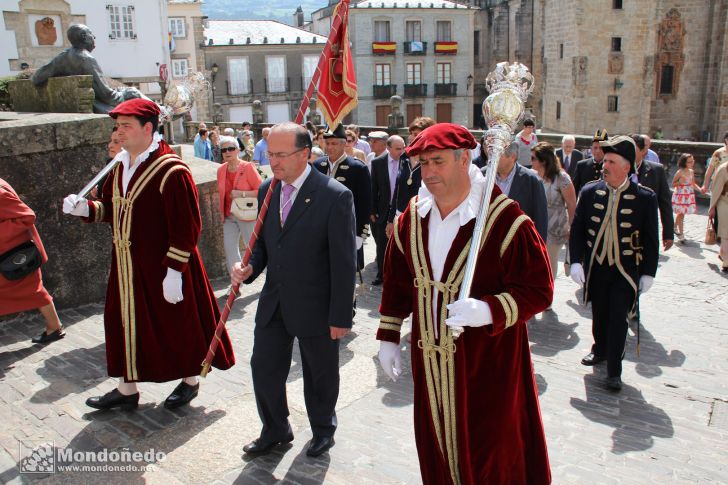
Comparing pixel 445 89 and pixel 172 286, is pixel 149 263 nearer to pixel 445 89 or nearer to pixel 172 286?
pixel 172 286

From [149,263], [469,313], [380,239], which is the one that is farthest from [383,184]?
[469,313]

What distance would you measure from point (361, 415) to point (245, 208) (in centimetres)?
348

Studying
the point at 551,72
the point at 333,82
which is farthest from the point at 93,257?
the point at 551,72

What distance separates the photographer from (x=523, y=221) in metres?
3.16

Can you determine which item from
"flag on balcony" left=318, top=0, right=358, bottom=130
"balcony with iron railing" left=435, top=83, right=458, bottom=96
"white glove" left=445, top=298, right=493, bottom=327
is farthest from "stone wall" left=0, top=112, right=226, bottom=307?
"balcony with iron railing" left=435, top=83, right=458, bottom=96

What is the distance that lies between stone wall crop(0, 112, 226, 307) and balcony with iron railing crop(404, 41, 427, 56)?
44.5 m

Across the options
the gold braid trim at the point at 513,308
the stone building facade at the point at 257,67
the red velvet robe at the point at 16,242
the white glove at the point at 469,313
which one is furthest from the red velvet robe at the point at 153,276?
the stone building facade at the point at 257,67

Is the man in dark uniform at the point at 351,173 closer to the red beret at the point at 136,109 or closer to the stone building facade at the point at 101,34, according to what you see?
the red beret at the point at 136,109

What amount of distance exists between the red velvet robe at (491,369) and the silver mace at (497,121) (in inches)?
4.6

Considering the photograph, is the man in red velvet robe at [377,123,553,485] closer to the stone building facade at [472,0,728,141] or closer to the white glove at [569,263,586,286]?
the white glove at [569,263,586,286]

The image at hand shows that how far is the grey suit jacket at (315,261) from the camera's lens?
424 centimetres

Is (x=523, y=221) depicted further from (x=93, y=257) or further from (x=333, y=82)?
(x=93, y=257)

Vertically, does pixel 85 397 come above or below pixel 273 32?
below

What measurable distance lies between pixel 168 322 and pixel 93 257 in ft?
10.5
